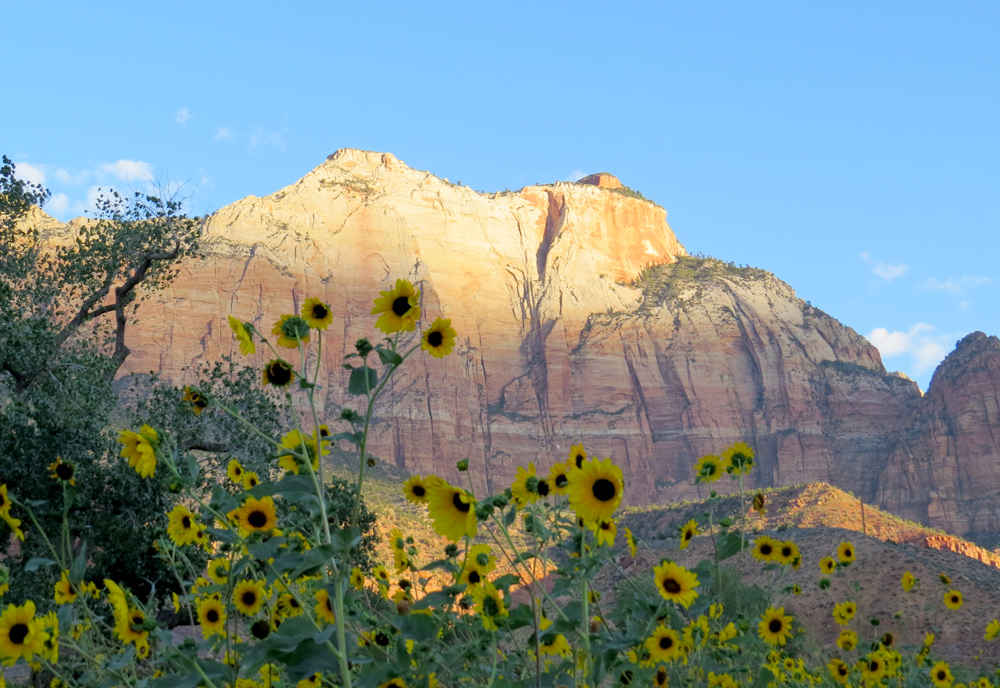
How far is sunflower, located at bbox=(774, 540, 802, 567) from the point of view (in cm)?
381

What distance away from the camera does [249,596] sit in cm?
315

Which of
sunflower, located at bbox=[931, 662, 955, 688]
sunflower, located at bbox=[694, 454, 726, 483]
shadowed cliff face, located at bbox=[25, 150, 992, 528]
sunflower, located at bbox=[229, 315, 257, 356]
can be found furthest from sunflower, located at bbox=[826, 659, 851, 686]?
shadowed cliff face, located at bbox=[25, 150, 992, 528]

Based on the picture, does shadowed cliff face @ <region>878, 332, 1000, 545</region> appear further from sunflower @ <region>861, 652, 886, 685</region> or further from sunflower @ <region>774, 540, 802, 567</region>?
sunflower @ <region>774, 540, 802, 567</region>

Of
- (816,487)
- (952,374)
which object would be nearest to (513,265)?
(952,374)

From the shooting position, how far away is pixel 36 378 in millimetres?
14148

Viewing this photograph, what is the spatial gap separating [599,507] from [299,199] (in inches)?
3822

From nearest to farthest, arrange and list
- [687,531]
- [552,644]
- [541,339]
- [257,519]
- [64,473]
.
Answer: [257,519] < [552,644] < [64,473] < [687,531] < [541,339]

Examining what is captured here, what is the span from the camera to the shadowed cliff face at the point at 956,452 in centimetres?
6775

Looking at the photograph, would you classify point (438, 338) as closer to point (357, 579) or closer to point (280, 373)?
point (280, 373)

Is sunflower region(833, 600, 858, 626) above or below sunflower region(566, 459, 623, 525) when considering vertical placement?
below

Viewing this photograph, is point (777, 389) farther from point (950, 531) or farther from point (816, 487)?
point (816, 487)

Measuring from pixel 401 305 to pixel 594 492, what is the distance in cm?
86

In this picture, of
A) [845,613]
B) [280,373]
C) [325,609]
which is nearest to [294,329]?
[280,373]

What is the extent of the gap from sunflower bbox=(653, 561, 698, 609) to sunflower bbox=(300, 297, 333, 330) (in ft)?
4.70
